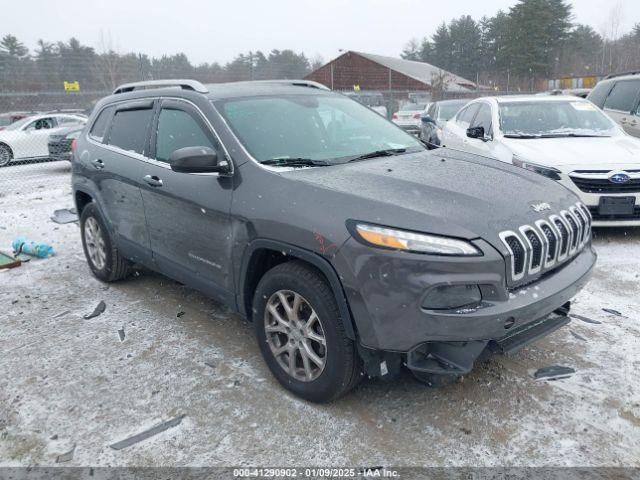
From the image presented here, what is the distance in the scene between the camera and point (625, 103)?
27.5ft

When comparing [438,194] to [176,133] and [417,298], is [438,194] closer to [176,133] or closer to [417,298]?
[417,298]

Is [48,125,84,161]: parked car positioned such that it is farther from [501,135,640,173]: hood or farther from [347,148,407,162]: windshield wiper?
[347,148,407,162]: windshield wiper

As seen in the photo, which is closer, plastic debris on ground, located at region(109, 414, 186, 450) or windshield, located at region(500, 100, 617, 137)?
plastic debris on ground, located at region(109, 414, 186, 450)

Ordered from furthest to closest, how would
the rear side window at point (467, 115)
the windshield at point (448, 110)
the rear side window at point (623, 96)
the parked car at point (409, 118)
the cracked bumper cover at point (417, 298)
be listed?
the parked car at point (409, 118)
the windshield at point (448, 110)
the rear side window at point (623, 96)
the rear side window at point (467, 115)
the cracked bumper cover at point (417, 298)

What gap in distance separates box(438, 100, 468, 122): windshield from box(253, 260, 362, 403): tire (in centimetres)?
1053

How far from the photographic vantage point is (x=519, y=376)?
10.2 ft

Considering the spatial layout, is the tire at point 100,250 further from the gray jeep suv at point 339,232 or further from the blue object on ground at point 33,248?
the blue object on ground at point 33,248

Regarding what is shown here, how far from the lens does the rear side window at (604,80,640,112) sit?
8258 mm

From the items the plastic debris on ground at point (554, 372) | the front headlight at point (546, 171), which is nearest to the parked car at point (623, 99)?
the front headlight at point (546, 171)

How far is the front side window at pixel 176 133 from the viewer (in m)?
3.43

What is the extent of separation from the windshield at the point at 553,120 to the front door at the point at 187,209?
4.44 metres

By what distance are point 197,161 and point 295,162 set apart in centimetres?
58

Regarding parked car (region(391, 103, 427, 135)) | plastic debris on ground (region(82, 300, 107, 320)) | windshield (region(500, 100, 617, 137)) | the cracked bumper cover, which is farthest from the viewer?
parked car (region(391, 103, 427, 135))

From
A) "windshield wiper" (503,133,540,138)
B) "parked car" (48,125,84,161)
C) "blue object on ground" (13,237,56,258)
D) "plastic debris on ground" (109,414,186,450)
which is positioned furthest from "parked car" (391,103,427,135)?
"plastic debris on ground" (109,414,186,450)
